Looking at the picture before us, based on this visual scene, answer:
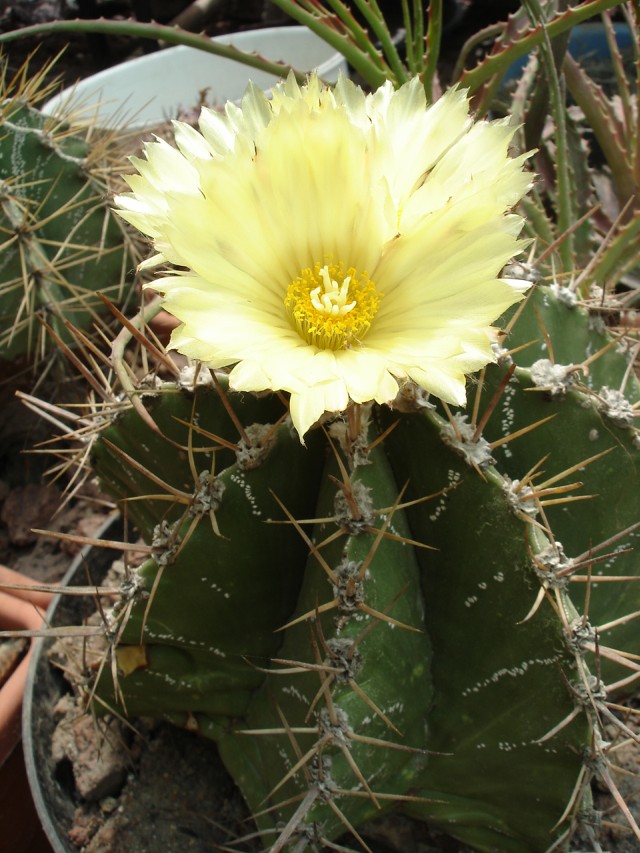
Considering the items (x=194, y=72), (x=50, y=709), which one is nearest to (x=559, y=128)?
(x=50, y=709)

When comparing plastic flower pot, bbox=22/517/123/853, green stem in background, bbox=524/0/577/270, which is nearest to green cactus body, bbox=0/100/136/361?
plastic flower pot, bbox=22/517/123/853

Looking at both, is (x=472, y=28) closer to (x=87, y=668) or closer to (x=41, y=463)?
(x=41, y=463)

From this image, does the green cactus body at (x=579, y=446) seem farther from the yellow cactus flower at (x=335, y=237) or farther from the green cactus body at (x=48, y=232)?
the green cactus body at (x=48, y=232)

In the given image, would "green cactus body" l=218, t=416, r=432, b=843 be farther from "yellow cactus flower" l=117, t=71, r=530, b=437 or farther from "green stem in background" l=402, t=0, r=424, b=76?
"green stem in background" l=402, t=0, r=424, b=76

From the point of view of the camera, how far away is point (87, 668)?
2.49 feet

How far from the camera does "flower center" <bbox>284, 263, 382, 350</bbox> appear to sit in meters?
0.48

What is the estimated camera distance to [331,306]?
0.48 m

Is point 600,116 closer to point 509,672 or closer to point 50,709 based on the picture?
point 509,672

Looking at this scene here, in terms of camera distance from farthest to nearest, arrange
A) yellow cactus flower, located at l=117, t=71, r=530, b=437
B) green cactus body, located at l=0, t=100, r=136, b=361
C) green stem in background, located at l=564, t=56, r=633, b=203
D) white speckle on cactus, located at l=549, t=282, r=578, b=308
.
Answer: green stem in background, located at l=564, t=56, r=633, b=203, green cactus body, located at l=0, t=100, r=136, b=361, white speckle on cactus, located at l=549, t=282, r=578, b=308, yellow cactus flower, located at l=117, t=71, r=530, b=437

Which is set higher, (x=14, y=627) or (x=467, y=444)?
(x=467, y=444)

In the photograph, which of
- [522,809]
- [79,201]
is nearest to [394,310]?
[522,809]

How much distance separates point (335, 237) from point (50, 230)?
A: 30.0 inches

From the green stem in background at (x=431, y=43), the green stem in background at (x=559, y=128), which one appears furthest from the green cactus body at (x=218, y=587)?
the green stem in background at (x=431, y=43)

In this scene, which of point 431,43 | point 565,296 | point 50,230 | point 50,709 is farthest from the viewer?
point 50,230
